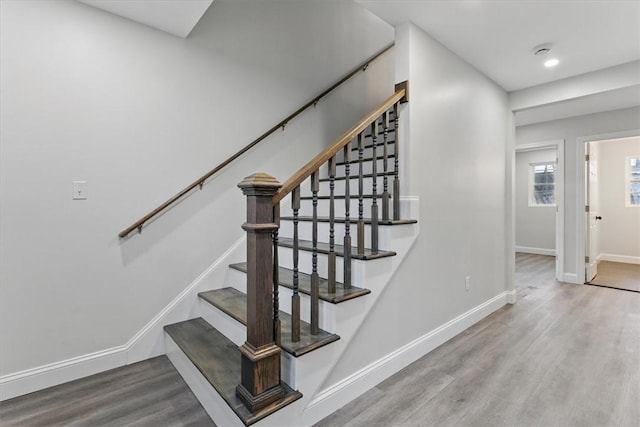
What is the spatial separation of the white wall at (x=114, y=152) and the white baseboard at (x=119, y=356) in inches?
1.9

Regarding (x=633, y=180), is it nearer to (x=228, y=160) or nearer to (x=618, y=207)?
(x=618, y=207)

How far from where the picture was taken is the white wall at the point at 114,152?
1.78 meters

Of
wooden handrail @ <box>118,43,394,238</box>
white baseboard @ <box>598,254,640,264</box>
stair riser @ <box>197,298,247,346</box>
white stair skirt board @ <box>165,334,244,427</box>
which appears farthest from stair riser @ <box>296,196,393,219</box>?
white baseboard @ <box>598,254,640,264</box>

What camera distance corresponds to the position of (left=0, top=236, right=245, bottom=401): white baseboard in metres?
1.78

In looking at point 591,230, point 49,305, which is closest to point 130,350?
point 49,305

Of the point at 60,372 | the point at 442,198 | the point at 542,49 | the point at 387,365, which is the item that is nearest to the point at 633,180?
the point at 542,49

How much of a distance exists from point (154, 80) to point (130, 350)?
A: 1862 mm

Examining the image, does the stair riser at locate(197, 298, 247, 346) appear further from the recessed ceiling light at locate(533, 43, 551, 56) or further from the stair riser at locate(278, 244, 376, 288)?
the recessed ceiling light at locate(533, 43, 551, 56)

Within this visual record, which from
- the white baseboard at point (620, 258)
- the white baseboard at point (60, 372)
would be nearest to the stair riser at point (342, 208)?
the white baseboard at point (60, 372)

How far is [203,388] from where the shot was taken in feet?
5.35

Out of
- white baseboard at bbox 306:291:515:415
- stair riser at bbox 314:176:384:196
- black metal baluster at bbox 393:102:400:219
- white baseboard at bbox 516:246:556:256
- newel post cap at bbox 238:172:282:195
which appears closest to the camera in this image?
newel post cap at bbox 238:172:282:195

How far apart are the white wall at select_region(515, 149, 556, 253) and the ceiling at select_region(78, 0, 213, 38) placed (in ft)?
23.4

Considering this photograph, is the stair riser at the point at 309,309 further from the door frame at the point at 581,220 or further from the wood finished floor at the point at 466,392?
the door frame at the point at 581,220

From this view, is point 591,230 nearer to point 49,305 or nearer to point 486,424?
point 486,424
